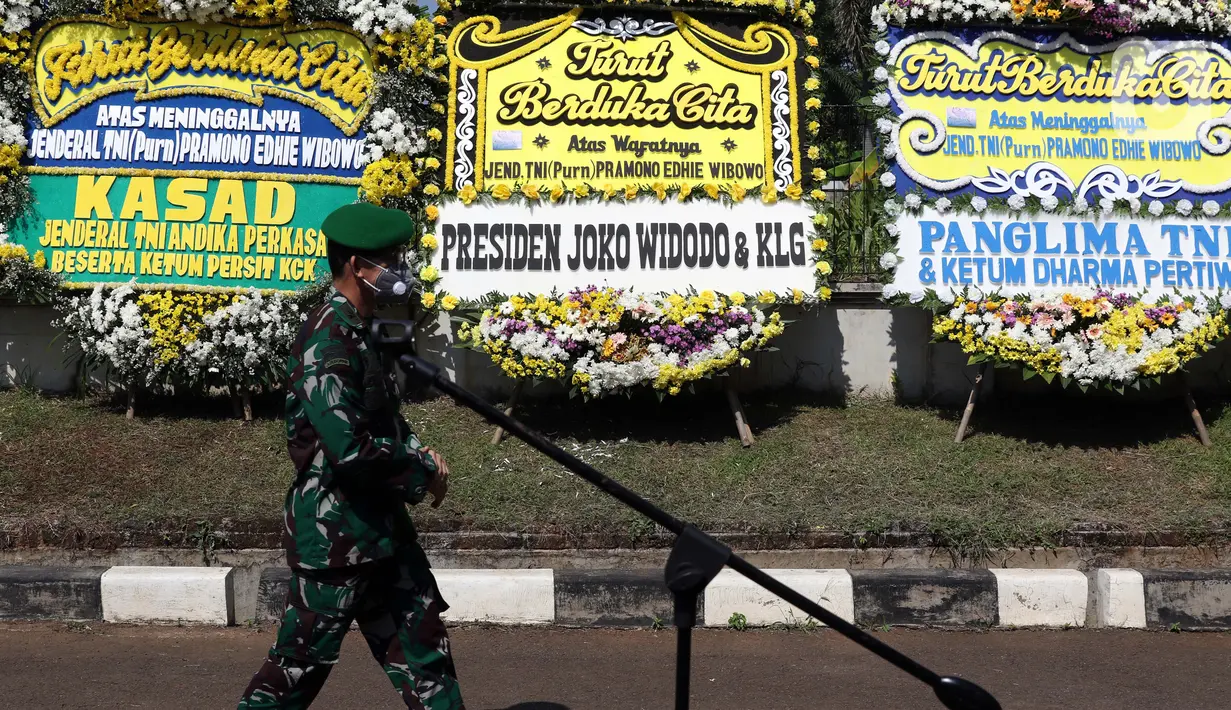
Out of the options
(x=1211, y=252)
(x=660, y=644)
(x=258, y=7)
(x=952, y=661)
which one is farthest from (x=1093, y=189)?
(x=258, y=7)

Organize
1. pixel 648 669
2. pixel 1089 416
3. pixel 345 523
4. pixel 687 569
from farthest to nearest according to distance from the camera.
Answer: pixel 1089 416 → pixel 648 669 → pixel 345 523 → pixel 687 569

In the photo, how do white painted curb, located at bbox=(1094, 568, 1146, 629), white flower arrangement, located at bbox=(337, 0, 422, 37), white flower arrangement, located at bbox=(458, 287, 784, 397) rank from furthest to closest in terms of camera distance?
white flower arrangement, located at bbox=(337, 0, 422, 37), white flower arrangement, located at bbox=(458, 287, 784, 397), white painted curb, located at bbox=(1094, 568, 1146, 629)

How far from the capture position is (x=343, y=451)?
3262 millimetres

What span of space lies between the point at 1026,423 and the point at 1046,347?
78cm

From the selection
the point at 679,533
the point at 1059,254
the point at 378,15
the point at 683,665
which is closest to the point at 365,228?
the point at 679,533

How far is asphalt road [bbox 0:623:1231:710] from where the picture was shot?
4824 mm

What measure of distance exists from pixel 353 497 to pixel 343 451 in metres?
0.20

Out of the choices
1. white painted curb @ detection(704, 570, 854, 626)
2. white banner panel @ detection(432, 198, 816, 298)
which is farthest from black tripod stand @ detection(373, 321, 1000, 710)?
white banner panel @ detection(432, 198, 816, 298)

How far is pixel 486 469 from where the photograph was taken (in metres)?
7.09

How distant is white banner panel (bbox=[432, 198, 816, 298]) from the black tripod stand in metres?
4.72

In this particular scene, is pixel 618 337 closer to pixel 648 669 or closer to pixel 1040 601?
pixel 648 669

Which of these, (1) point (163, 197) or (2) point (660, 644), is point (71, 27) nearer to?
(1) point (163, 197)

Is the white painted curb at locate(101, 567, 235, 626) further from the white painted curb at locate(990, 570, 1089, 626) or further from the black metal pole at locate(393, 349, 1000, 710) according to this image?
the white painted curb at locate(990, 570, 1089, 626)

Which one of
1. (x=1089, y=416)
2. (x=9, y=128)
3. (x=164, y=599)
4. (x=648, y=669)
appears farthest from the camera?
(x=1089, y=416)
